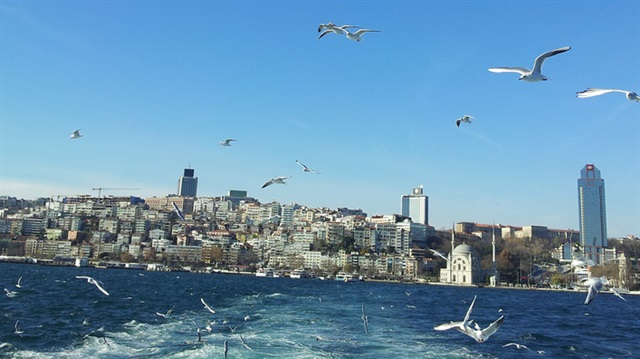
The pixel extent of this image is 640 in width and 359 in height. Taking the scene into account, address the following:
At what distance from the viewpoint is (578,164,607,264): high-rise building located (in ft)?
537

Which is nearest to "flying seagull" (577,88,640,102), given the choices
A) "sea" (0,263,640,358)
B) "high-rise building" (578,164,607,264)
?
"sea" (0,263,640,358)

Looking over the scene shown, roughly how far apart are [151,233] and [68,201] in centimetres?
5390

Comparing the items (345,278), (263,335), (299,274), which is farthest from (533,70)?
(299,274)

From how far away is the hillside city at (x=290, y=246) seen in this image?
332 feet

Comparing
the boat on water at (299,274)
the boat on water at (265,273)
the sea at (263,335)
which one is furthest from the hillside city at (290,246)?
the sea at (263,335)

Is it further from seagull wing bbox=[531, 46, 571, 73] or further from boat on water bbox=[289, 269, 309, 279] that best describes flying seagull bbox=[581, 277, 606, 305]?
boat on water bbox=[289, 269, 309, 279]

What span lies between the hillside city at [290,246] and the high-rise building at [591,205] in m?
18.4

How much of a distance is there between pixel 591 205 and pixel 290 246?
106178 millimetres

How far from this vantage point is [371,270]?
106 m

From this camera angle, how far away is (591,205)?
168500 mm

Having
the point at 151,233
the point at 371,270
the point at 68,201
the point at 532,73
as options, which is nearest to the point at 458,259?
the point at 371,270

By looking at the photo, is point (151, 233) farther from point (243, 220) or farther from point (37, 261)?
point (243, 220)

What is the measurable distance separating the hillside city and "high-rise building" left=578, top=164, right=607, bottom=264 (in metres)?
18.4

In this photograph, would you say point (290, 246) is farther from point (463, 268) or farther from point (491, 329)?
point (491, 329)
